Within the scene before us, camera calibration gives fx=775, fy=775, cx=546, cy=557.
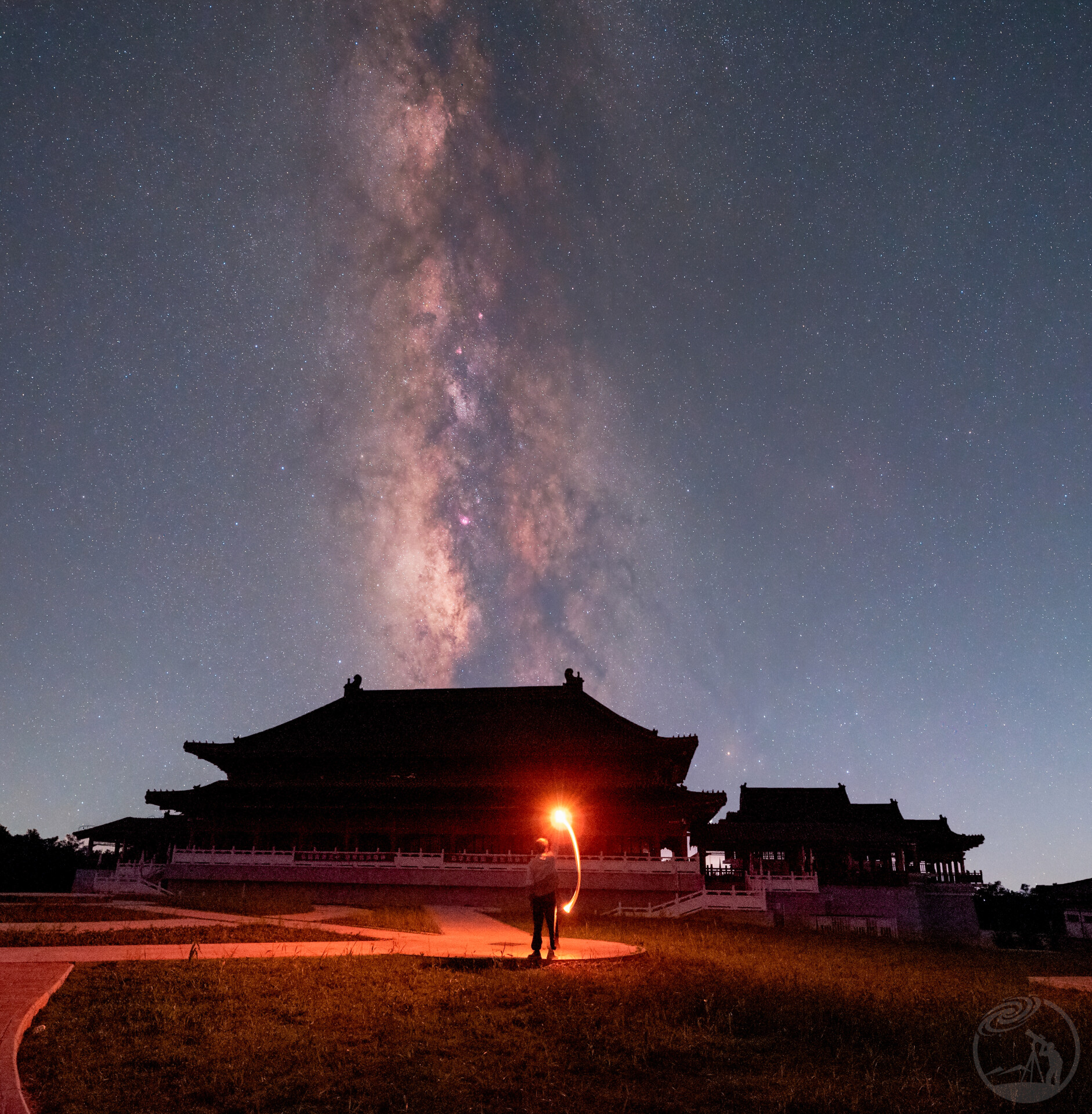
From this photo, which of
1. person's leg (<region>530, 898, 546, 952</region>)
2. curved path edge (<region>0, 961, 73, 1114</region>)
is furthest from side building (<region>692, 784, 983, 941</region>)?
curved path edge (<region>0, 961, 73, 1114</region>)

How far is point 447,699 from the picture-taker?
1716 inches

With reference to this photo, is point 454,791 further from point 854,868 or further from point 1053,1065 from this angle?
point 1053,1065

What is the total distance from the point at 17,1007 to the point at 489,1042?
424 cm

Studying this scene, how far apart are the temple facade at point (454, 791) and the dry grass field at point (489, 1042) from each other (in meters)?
24.1

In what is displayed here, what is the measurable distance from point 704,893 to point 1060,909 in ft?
93.3

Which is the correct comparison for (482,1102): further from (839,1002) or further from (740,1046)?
(839,1002)

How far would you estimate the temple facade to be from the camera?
114 ft

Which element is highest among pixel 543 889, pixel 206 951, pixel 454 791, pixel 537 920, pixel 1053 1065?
pixel 454 791

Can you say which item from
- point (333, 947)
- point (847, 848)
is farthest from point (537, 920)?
point (847, 848)

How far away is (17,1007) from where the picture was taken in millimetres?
6914

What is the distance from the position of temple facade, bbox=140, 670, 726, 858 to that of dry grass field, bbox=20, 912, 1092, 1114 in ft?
79.2

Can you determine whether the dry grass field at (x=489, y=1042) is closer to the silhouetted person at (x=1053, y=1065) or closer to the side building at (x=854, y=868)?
the silhouetted person at (x=1053, y=1065)

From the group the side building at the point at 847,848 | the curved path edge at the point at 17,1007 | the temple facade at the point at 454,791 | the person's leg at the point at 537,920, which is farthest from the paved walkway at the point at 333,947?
the side building at the point at 847,848

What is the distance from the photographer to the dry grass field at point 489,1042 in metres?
5.45
